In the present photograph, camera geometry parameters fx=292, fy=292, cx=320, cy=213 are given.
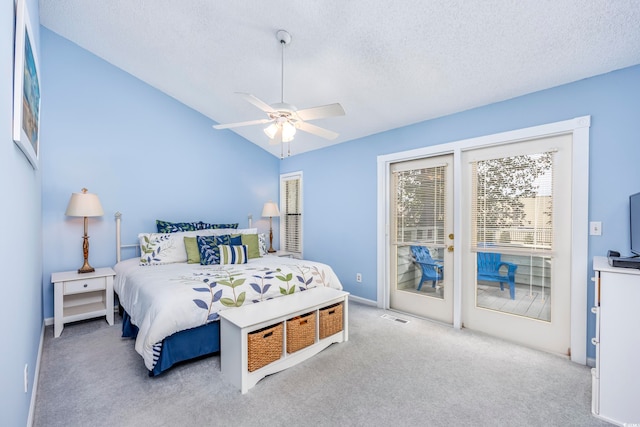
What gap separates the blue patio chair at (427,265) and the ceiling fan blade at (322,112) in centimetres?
209

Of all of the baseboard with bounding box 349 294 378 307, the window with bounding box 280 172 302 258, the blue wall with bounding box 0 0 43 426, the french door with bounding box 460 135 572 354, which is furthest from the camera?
the window with bounding box 280 172 302 258

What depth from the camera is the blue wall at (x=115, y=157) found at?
3.26 metres

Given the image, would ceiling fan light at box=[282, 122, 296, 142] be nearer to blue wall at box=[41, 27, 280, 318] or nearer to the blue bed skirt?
the blue bed skirt

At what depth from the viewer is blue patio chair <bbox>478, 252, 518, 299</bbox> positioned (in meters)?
2.88

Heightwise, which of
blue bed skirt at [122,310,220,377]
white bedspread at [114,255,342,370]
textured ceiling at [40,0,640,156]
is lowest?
blue bed skirt at [122,310,220,377]

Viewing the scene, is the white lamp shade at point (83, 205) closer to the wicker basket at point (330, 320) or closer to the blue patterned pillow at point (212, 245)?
the blue patterned pillow at point (212, 245)

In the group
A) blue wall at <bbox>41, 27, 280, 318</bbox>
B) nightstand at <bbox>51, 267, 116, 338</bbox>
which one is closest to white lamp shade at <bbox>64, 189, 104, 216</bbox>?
blue wall at <bbox>41, 27, 280, 318</bbox>

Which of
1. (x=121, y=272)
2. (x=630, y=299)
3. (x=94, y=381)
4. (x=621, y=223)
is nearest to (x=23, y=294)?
(x=94, y=381)

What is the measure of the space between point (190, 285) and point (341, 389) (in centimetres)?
142

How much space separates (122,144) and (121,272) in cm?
163

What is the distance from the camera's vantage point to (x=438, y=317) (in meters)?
3.36

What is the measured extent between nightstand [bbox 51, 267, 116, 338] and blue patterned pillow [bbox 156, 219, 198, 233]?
73cm

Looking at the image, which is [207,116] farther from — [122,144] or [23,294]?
[23,294]

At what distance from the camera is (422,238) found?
351 cm
